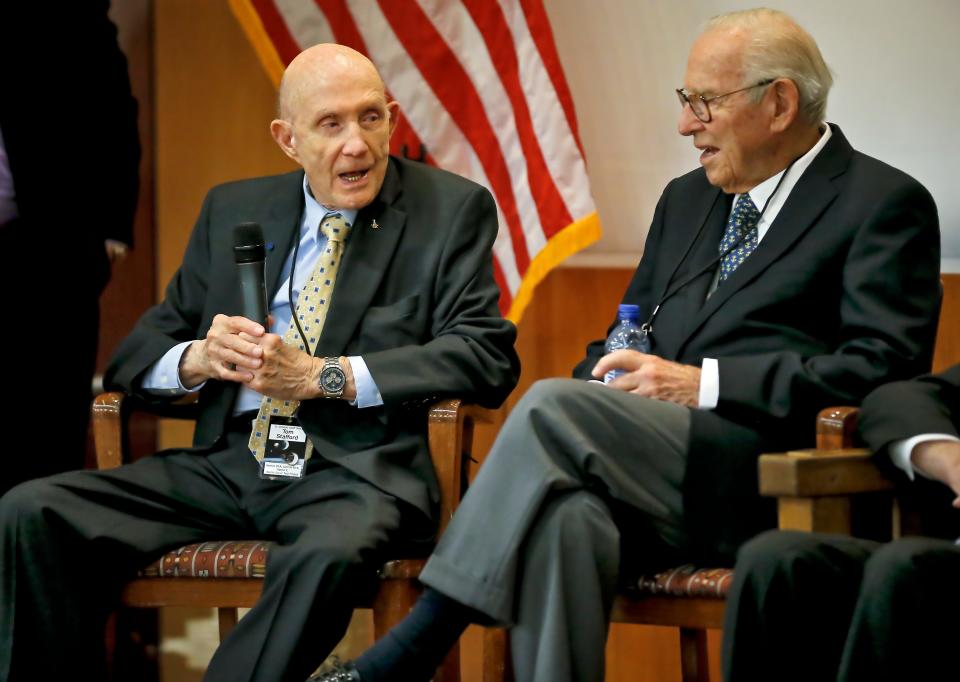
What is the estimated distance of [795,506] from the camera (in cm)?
218

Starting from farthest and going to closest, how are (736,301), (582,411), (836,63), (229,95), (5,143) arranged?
(229,95)
(836,63)
(5,143)
(736,301)
(582,411)

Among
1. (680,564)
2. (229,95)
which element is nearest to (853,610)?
(680,564)

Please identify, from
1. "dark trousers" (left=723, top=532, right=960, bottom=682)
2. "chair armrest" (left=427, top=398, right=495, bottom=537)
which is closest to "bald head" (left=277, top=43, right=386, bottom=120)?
"chair armrest" (left=427, top=398, right=495, bottom=537)

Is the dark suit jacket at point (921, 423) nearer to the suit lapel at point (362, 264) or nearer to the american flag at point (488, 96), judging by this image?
the suit lapel at point (362, 264)

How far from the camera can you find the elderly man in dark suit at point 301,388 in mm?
2602

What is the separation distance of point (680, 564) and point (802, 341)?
0.51 m

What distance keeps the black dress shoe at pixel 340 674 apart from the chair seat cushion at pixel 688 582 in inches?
20.5

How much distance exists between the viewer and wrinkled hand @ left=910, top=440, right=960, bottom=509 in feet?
7.18

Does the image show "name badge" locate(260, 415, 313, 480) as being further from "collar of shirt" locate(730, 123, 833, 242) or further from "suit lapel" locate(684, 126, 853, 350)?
"collar of shirt" locate(730, 123, 833, 242)

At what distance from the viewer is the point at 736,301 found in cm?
277

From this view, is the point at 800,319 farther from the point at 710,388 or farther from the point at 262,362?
the point at 262,362

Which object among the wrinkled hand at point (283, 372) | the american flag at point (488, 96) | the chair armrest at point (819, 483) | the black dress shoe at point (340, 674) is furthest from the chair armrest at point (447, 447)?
the american flag at point (488, 96)

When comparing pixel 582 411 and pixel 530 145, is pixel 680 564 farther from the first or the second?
pixel 530 145

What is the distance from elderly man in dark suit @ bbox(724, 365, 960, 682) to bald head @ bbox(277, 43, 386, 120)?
1.30 m
